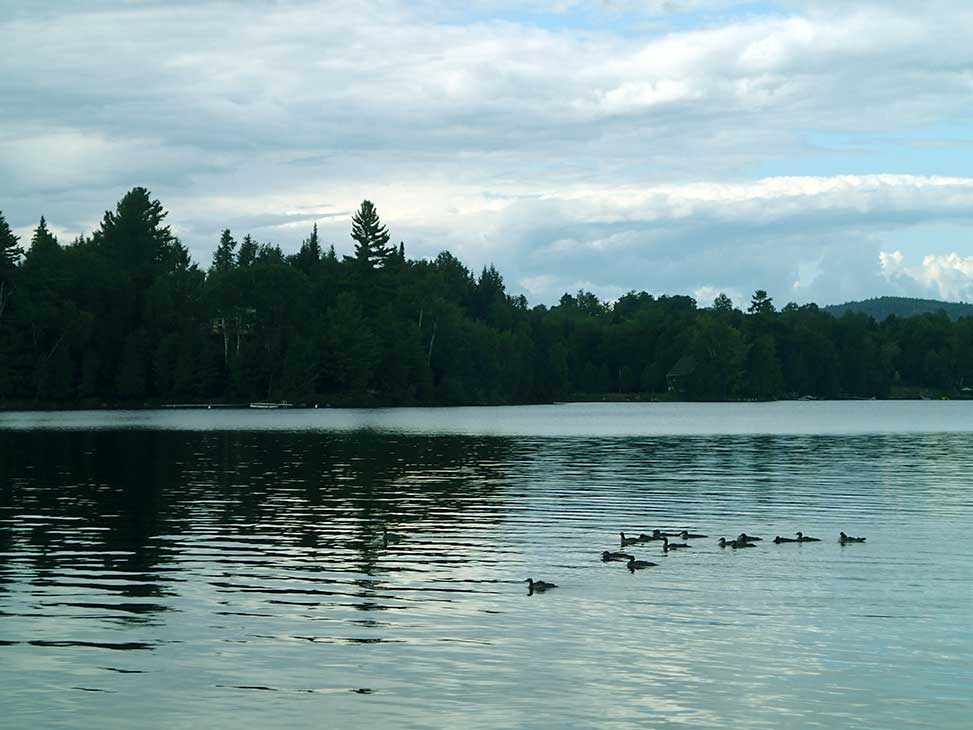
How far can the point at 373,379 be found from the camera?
195750 millimetres

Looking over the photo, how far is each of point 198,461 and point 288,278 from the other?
118077 mm

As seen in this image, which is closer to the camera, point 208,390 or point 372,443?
point 372,443

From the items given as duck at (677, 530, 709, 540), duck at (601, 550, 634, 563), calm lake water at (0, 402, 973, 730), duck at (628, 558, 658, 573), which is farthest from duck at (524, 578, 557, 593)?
duck at (677, 530, 709, 540)

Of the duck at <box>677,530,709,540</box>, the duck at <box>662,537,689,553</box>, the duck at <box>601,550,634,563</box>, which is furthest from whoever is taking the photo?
the duck at <box>677,530,709,540</box>

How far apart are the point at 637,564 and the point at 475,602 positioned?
22.2 feet

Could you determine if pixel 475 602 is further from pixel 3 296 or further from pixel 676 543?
pixel 3 296

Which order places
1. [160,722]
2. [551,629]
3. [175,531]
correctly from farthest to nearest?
[175,531] < [551,629] < [160,722]

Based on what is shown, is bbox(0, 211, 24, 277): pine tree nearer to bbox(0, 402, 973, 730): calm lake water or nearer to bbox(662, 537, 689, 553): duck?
bbox(0, 402, 973, 730): calm lake water

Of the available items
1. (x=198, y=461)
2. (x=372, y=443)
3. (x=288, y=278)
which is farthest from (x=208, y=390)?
(x=198, y=461)

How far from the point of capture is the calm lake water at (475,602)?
2103 cm

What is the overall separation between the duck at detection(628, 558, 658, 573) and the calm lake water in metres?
0.42

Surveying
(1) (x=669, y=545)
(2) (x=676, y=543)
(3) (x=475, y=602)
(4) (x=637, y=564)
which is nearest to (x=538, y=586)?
(3) (x=475, y=602)

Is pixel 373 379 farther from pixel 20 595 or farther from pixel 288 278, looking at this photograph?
pixel 20 595

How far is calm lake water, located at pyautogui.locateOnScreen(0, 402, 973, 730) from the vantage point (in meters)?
21.0
